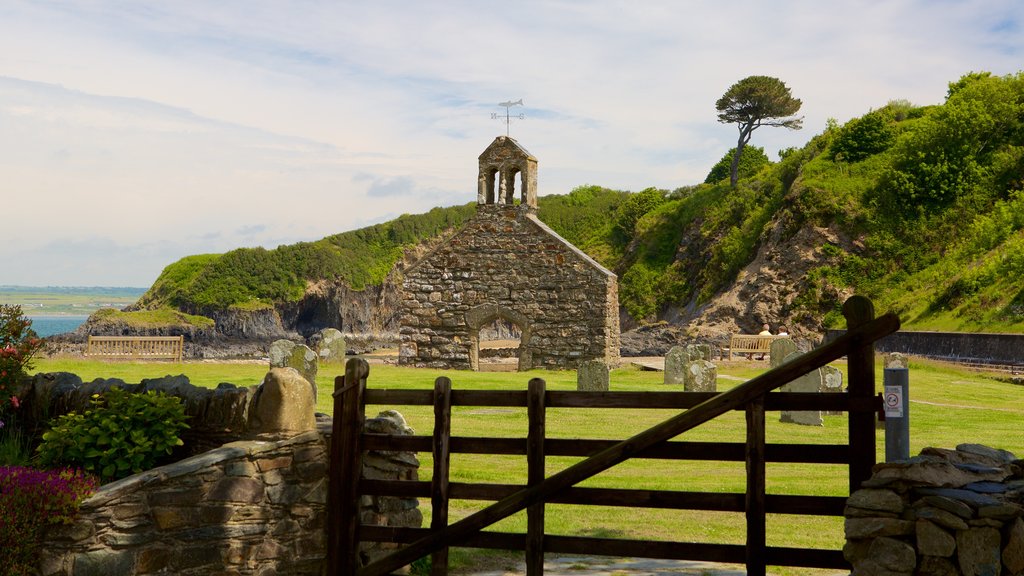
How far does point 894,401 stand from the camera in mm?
6555

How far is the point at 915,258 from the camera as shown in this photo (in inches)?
1806

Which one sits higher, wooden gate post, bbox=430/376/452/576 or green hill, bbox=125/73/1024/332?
green hill, bbox=125/73/1024/332

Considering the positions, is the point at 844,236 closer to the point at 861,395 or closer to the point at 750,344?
the point at 750,344

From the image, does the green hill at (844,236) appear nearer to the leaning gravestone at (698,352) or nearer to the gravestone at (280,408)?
the leaning gravestone at (698,352)

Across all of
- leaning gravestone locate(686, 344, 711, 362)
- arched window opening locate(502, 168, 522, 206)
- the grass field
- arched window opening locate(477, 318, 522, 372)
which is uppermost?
arched window opening locate(502, 168, 522, 206)

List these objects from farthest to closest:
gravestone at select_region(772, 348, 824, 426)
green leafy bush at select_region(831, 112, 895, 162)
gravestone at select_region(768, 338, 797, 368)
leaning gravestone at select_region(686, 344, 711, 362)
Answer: green leafy bush at select_region(831, 112, 895, 162) → leaning gravestone at select_region(686, 344, 711, 362) → gravestone at select_region(768, 338, 797, 368) → gravestone at select_region(772, 348, 824, 426)

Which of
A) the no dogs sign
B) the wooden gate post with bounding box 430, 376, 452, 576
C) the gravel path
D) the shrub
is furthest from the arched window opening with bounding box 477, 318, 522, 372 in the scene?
the no dogs sign

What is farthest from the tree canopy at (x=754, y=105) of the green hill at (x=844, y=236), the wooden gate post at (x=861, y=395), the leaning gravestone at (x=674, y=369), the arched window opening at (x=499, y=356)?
the wooden gate post at (x=861, y=395)

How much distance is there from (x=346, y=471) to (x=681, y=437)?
39.1 ft

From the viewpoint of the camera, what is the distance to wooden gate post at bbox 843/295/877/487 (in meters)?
6.63

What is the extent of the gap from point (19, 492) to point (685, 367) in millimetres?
16385

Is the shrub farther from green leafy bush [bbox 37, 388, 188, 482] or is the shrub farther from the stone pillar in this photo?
the stone pillar

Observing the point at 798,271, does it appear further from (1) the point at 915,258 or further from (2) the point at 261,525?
(2) the point at 261,525

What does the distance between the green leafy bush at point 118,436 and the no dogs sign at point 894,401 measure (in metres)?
5.94
